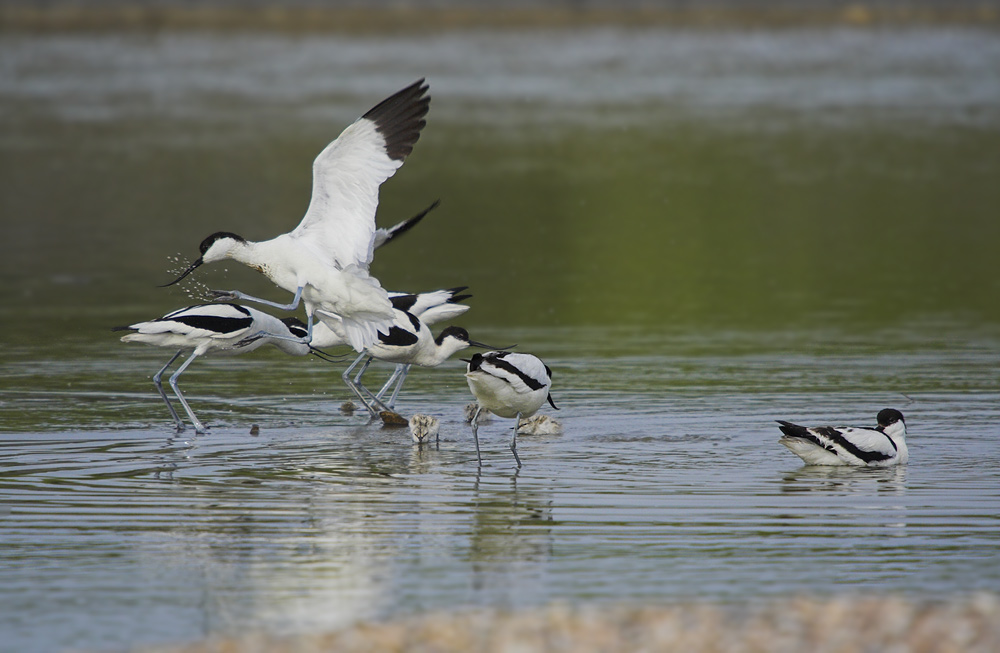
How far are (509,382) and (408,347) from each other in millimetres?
2139

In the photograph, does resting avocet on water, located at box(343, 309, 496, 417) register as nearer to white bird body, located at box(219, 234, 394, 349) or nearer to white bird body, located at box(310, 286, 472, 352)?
white bird body, located at box(310, 286, 472, 352)

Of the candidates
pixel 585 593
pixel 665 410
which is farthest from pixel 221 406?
pixel 585 593

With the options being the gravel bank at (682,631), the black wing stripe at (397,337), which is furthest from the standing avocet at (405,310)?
the gravel bank at (682,631)

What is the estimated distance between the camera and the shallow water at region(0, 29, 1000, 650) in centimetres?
731

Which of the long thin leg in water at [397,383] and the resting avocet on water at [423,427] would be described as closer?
the resting avocet on water at [423,427]

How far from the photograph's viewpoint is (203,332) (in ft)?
36.8

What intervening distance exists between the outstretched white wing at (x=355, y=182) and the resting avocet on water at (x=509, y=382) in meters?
1.45

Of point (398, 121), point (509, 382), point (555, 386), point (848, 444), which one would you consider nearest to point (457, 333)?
point (555, 386)

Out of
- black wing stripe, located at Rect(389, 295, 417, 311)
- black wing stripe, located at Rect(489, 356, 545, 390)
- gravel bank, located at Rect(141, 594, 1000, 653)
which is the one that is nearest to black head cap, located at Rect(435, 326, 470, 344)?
black wing stripe, located at Rect(389, 295, 417, 311)

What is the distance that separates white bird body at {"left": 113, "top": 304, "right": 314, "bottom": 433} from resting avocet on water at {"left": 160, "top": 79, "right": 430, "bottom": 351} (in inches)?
26.0

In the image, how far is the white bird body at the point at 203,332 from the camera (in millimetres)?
11148

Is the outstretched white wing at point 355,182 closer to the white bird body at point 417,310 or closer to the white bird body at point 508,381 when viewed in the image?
the white bird body at point 508,381

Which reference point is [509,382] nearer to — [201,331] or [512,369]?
[512,369]

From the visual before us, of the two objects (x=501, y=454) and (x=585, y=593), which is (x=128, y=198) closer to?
(x=501, y=454)
